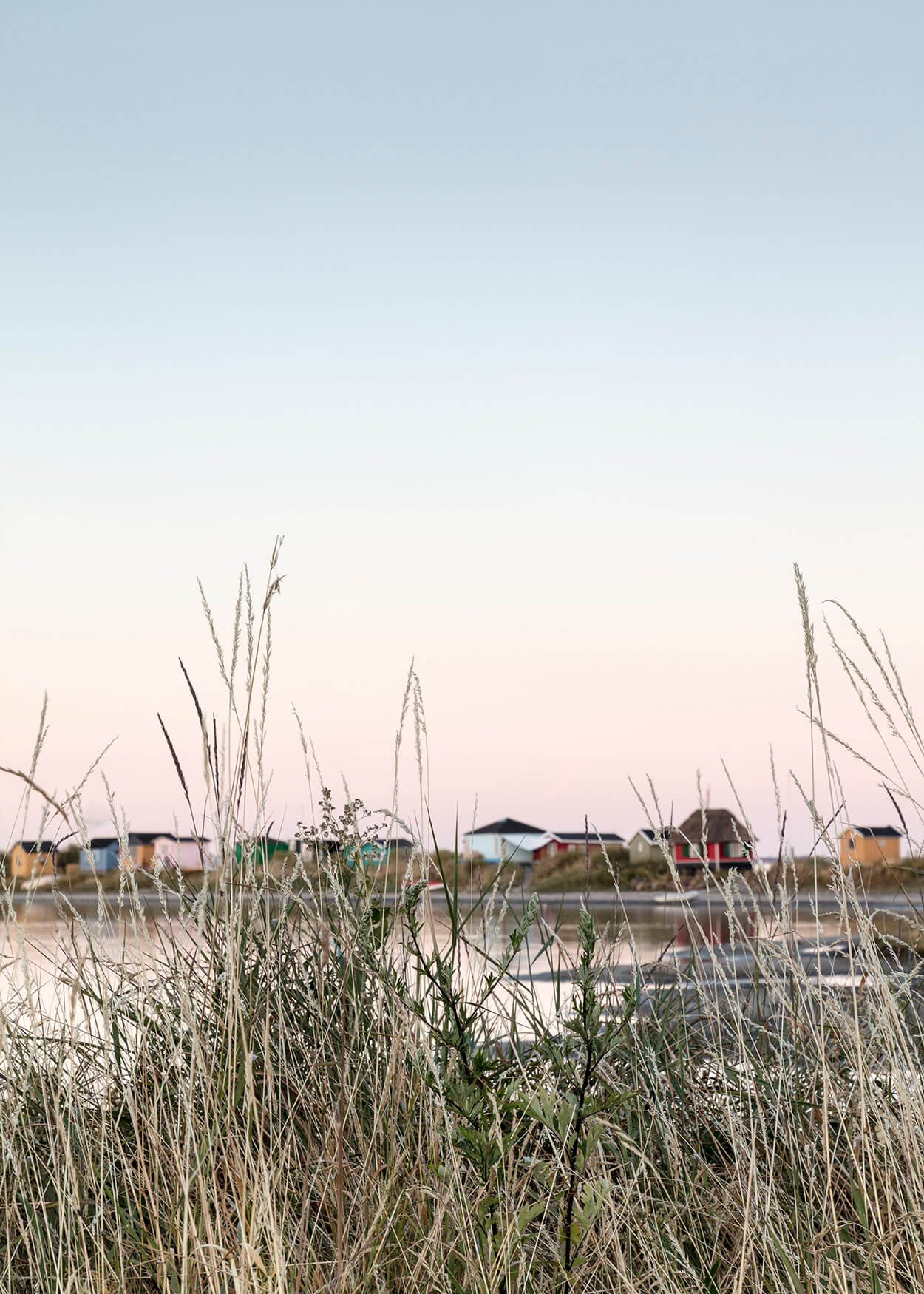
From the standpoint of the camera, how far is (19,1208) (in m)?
2.63

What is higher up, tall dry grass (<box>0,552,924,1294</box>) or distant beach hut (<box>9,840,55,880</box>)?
distant beach hut (<box>9,840,55,880</box>)

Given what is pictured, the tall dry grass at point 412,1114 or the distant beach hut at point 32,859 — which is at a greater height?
the distant beach hut at point 32,859

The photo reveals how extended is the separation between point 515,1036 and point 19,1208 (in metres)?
1.32

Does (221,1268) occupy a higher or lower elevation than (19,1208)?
higher

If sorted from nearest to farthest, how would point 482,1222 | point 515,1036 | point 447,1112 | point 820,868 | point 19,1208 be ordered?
point 482,1222 < point 447,1112 < point 19,1208 < point 515,1036 < point 820,868

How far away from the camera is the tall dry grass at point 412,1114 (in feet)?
6.27

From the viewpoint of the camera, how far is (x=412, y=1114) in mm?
2424

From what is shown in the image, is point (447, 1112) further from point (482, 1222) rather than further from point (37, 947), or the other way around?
point (37, 947)

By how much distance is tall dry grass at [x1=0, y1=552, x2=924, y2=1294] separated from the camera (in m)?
1.91

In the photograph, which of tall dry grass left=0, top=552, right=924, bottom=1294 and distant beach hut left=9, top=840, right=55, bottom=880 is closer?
tall dry grass left=0, top=552, right=924, bottom=1294

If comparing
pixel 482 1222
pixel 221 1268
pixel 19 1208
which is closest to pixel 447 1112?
pixel 482 1222

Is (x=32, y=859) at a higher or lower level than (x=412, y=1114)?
higher

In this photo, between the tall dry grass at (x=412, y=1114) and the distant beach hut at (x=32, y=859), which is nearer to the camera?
the tall dry grass at (x=412, y=1114)

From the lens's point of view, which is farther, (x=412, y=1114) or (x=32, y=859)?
(x=32, y=859)
